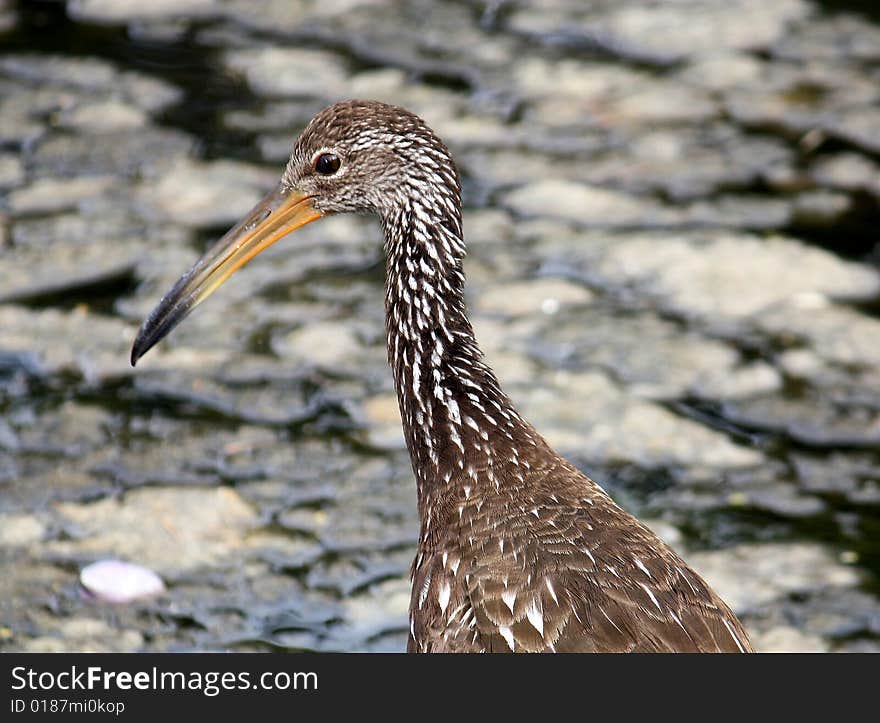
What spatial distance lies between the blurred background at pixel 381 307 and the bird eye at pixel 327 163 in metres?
1.29

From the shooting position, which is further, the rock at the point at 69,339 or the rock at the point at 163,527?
the rock at the point at 69,339

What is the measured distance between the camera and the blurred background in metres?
5.02

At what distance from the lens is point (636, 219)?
6.81 m

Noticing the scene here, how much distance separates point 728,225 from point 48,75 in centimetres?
364

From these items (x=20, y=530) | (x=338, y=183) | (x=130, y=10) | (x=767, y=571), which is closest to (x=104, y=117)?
(x=130, y=10)

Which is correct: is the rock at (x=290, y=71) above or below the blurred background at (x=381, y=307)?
above

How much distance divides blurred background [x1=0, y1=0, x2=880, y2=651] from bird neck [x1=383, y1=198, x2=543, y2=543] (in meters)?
0.79

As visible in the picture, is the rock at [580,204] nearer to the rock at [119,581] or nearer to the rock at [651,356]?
the rock at [651,356]

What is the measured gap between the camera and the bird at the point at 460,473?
365 centimetres

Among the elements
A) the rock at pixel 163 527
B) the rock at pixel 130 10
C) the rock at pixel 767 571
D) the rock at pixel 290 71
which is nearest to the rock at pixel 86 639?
the rock at pixel 163 527

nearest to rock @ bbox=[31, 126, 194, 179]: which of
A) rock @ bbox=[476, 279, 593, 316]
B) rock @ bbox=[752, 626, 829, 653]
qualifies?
rock @ bbox=[476, 279, 593, 316]

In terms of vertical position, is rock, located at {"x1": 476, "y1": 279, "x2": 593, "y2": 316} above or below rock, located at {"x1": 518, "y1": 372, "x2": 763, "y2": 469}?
above

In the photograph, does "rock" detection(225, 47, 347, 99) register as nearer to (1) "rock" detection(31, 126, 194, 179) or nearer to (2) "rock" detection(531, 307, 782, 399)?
(1) "rock" detection(31, 126, 194, 179)
